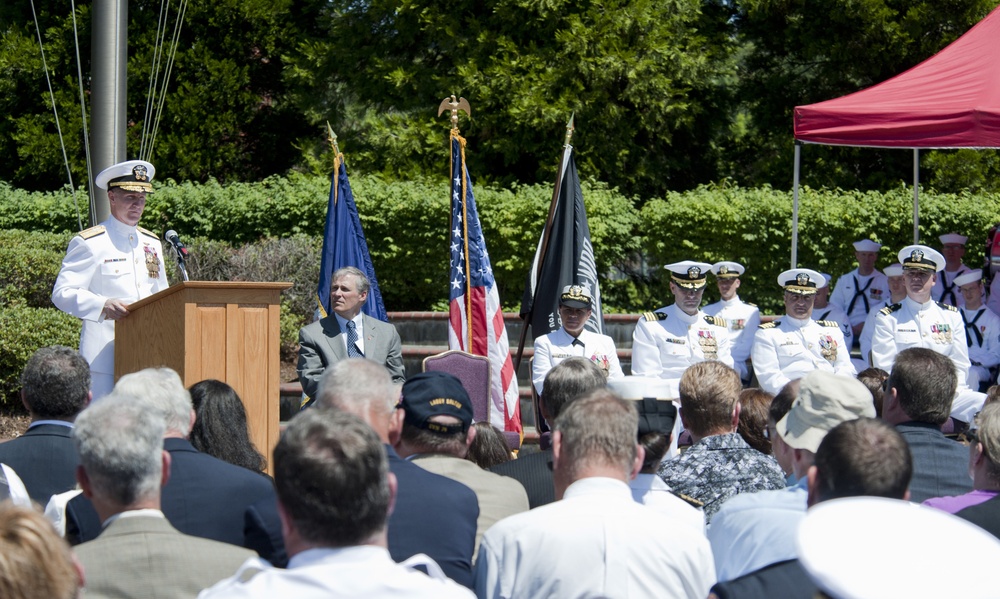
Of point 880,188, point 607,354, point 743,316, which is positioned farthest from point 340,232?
point 880,188

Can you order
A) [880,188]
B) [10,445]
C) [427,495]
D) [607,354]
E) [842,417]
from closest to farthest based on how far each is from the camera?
[427,495], [842,417], [10,445], [607,354], [880,188]

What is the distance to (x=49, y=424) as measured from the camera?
13.0 feet

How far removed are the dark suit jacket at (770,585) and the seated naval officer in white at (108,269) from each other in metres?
4.05

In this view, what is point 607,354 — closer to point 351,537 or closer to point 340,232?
point 340,232

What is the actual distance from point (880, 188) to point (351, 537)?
50.1ft

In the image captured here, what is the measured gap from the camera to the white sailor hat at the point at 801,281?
8.61m

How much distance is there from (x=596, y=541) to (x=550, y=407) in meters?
2.10

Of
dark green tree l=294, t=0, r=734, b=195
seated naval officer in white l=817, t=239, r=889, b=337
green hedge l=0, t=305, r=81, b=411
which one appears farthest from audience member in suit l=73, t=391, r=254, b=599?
dark green tree l=294, t=0, r=734, b=195

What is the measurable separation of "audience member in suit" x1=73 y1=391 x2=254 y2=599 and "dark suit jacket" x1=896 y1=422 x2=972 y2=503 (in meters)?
2.52

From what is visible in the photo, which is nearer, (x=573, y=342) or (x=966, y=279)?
(x=573, y=342)

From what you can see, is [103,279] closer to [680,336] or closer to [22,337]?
[22,337]

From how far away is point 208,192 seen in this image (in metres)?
12.8

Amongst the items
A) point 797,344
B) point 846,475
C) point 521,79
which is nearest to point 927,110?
point 797,344

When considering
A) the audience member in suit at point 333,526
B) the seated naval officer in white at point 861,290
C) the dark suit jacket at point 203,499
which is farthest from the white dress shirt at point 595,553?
the seated naval officer in white at point 861,290
